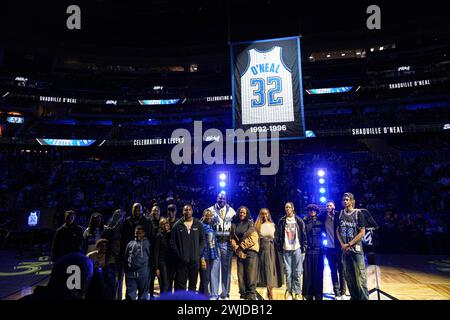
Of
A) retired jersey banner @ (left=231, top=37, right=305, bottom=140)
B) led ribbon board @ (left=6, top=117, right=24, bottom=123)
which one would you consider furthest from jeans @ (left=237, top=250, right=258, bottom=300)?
led ribbon board @ (left=6, top=117, right=24, bottom=123)

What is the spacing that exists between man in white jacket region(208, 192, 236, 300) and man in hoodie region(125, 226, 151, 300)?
53.2 inches

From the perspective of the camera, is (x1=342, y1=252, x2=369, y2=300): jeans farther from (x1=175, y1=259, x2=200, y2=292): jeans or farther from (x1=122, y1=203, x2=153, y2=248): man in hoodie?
(x1=122, y1=203, x2=153, y2=248): man in hoodie

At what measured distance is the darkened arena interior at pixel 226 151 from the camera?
5109 mm

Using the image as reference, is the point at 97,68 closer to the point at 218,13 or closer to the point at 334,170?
the point at 218,13

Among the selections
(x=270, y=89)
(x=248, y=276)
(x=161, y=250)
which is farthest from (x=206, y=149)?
(x=248, y=276)

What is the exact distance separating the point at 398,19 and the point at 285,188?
1660cm

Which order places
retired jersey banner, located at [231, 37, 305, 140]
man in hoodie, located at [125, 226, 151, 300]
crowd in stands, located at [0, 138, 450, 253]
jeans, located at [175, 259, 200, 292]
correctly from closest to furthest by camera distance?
man in hoodie, located at [125, 226, 151, 300]
jeans, located at [175, 259, 200, 292]
retired jersey banner, located at [231, 37, 305, 140]
crowd in stands, located at [0, 138, 450, 253]

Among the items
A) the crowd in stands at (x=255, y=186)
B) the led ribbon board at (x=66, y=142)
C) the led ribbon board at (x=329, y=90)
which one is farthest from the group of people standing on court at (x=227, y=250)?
the led ribbon board at (x=329, y=90)

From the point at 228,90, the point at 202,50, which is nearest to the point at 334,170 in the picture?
the point at 228,90

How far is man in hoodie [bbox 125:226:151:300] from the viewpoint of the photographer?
15.2 feet

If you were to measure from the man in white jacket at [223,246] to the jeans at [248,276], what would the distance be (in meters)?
0.46

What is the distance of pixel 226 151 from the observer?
22.2 m

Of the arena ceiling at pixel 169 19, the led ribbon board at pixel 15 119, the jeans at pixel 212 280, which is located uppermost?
the arena ceiling at pixel 169 19

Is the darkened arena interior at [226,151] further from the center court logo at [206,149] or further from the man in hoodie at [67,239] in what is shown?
the center court logo at [206,149]
